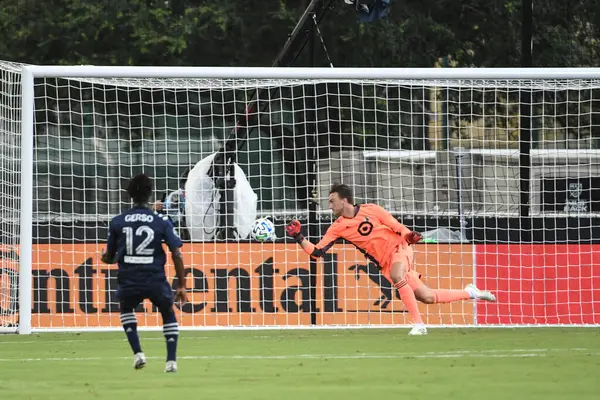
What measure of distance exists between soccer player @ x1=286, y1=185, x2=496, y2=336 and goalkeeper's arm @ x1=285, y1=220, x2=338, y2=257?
11 mm

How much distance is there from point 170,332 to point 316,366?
4.73 feet

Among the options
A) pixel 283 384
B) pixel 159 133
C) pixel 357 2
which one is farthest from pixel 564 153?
pixel 283 384

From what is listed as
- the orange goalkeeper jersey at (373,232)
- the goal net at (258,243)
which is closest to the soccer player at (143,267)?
the orange goalkeeper jersey at (373,232)

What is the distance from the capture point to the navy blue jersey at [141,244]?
10945 millimetres

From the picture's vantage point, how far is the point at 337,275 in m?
17.6

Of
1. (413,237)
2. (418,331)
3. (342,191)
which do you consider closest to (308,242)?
(342,191)

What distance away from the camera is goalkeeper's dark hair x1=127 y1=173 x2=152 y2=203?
36.1ft

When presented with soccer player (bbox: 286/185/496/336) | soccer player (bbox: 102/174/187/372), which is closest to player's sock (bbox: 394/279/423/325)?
soccer player (bbox: 286/185/496/336)

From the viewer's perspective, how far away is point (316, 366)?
38.2 ft

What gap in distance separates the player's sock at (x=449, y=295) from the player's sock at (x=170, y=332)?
561 centimetres

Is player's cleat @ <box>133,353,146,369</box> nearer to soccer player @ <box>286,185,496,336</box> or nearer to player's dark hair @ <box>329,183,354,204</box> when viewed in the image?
soccer player @ <box>286,185,496,336</box>

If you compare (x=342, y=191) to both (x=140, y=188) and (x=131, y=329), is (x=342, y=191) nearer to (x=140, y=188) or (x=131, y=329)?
(x=140, y=188)

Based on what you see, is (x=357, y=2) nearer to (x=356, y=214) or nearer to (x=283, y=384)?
(x=356, y=214)

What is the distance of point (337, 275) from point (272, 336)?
6.07 ft
